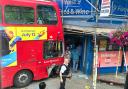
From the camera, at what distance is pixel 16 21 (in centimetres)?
1069

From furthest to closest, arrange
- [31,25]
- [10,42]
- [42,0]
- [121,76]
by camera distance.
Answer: [121,76], [42,0], [31,25], [10,42]

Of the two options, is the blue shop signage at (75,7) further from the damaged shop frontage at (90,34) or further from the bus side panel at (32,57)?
the bus side panel at (32,57)

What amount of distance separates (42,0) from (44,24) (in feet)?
3.74

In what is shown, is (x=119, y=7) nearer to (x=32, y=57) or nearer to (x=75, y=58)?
(x=75, y=58)

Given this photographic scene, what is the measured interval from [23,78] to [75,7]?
4.77 m

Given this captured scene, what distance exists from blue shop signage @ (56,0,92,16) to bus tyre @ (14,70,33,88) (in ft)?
13.8

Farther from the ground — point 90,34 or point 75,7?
point 75,7

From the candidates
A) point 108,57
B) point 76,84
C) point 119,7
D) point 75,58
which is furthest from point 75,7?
point 76,84

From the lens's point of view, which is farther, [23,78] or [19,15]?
[23,78]

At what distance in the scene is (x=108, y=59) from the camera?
1392cm

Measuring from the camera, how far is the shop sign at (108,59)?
45.0 ft

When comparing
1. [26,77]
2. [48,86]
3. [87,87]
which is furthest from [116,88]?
[26,77]

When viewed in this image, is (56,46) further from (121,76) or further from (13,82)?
(121,76)

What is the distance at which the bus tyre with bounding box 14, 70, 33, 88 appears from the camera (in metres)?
10.9
